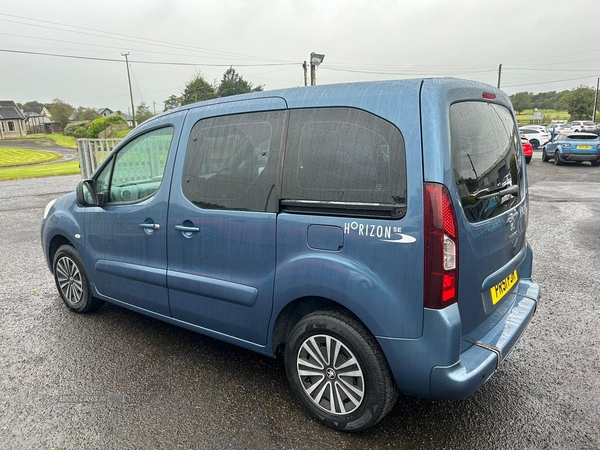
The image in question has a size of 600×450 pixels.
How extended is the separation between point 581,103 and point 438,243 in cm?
7641

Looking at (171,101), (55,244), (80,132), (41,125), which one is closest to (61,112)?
(41,125)

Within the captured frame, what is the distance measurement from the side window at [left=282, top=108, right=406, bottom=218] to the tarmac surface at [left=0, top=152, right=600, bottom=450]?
1.31 meters

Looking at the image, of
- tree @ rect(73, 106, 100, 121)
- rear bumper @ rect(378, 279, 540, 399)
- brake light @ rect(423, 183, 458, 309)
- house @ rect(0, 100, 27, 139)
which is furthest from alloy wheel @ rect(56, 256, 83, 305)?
house @ rect(0, 100, 27, 139)

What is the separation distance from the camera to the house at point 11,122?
80.2 m

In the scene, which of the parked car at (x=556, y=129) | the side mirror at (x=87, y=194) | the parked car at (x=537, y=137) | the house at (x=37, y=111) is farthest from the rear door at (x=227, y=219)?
the house at (x=37, y=111)

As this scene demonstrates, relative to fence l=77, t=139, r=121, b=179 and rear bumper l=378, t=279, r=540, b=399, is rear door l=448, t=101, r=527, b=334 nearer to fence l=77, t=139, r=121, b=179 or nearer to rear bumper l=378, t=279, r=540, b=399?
rear bumper l=378, t=279, r=540, b=399

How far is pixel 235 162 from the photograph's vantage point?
2.90 metres

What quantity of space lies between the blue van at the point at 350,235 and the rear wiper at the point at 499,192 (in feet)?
0.04

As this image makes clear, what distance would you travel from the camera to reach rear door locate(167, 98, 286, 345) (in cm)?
272

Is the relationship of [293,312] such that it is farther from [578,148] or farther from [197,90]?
[197,90]

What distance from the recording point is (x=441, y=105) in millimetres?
2217

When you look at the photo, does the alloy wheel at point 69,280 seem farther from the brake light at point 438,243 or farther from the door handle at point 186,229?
the brake light at point 438,243

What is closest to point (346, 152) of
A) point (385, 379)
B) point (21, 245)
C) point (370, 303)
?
point (370, 303)

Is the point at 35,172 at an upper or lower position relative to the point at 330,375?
lower
